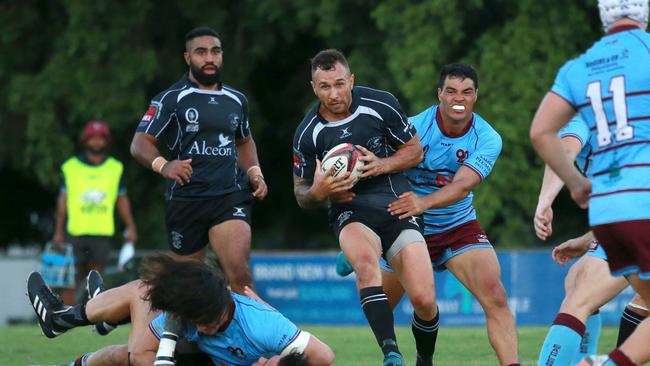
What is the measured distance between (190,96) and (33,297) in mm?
2051

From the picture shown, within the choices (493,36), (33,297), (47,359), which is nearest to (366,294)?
(33,297)

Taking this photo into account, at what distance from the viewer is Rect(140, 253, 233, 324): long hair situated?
6.79 metres

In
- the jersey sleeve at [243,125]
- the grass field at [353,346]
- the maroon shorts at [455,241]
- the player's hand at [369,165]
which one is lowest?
the grass field at [353,346]

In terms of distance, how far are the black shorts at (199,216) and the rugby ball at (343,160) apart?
1907 mm

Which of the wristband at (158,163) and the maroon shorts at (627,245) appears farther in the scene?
the wristband at (158,163)

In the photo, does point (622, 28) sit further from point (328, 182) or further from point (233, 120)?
point (233, 120)

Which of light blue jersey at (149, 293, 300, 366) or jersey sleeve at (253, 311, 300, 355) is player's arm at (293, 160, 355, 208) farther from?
jersey sleeve at (253, 311, 300, 355)

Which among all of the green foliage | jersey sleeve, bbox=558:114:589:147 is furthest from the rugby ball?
the green foliage

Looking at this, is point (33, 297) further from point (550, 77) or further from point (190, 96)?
point (550, 77)

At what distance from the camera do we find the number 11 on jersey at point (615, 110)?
19.6 feet

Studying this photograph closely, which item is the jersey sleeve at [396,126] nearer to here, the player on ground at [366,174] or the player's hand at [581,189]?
the player on ground at [366,174]

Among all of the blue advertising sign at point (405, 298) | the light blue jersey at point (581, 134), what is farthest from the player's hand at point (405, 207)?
the blue advertising sign at point (405, 298)

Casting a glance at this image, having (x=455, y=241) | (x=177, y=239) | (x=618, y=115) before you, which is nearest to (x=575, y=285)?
(x=455, y=241)

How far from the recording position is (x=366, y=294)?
782 centimetres
